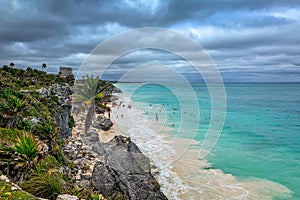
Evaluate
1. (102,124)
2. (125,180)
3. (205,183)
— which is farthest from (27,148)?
(102,124)

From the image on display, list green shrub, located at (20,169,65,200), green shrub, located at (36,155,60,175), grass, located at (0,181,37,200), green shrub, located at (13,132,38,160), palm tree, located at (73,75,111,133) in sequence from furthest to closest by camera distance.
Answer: palm tree, located at (73,75,111,133)
green shrub, located at (36,155,60,175)
green shrub, located at (13,132,38,160)
green shrub, located at (20,169,65,200)
grass, located at (0,181,37,200)

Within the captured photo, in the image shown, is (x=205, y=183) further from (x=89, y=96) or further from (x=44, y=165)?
(x=89, y=96)

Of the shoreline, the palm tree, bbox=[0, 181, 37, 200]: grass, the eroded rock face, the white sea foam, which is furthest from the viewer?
the palm tree

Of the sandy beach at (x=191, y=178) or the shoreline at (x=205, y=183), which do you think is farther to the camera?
the sandy beach at (x=191, y=178)

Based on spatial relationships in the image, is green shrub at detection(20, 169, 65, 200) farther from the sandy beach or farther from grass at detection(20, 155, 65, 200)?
the sandy beach

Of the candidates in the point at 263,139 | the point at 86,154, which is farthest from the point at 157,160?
the point at 263,139

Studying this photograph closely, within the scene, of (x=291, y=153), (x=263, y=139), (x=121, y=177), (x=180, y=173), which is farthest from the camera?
(x=263, y=139)

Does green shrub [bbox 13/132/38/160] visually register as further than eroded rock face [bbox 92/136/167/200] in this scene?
No

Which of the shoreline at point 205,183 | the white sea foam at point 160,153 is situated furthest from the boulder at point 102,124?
the shoreline at point 205,183

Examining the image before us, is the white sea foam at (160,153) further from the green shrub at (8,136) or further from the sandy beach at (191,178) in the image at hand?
the green shrub at (8,136)

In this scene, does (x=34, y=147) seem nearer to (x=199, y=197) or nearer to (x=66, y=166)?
(x=66, y=166)

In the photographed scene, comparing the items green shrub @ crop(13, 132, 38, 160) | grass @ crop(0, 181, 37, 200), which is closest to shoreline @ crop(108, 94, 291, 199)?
green shrub @ crop(13, 132, 38, 160)

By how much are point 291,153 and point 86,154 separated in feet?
82.9

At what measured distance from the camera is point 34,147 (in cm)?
1088
